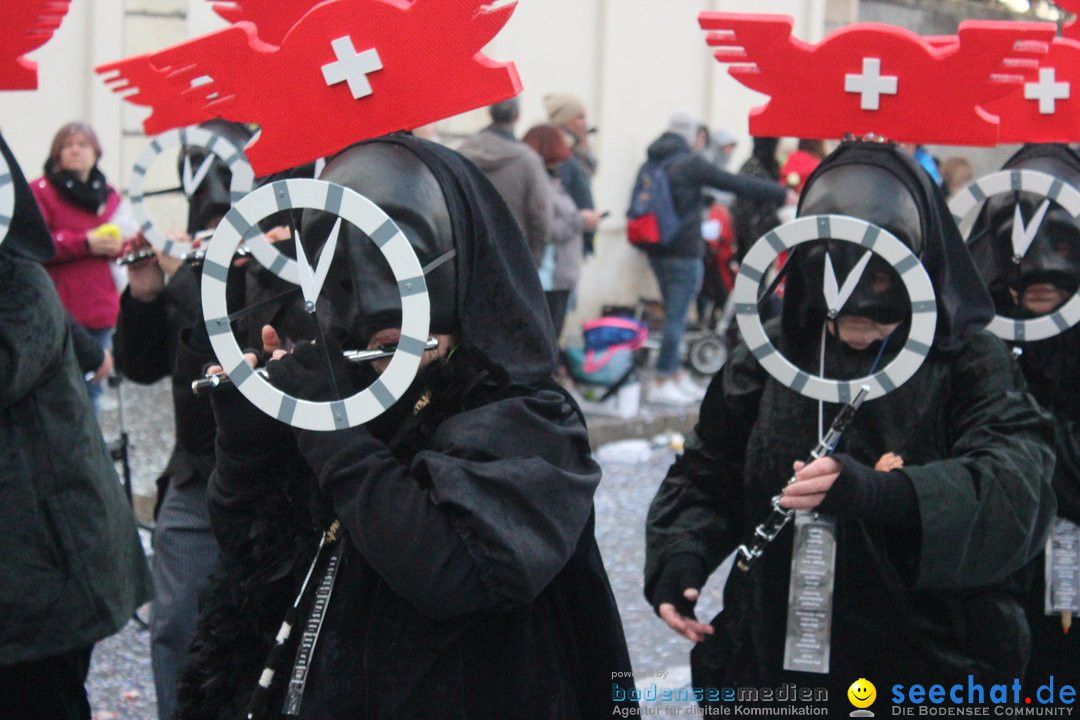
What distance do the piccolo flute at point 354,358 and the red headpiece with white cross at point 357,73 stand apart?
403mm

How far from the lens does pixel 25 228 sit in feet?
11.5

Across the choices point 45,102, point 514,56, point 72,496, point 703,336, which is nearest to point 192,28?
point 45,102

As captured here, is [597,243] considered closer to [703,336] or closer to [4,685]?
[703,336]

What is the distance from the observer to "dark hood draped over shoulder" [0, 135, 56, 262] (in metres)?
3.45

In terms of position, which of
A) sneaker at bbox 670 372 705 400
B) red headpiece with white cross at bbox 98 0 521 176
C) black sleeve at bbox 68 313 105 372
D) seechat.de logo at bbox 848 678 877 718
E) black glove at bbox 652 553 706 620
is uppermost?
red headpiece with white cross at bbox 98 0 521 176

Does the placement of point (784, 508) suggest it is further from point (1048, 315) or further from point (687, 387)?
point (687, 387)

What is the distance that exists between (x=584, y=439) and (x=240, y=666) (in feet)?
2.40

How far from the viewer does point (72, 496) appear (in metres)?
3.55

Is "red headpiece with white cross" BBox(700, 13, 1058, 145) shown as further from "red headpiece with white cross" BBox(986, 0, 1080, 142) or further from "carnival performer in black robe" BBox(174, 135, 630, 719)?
"carnival performer in black robe" BBox(174, 135, 630, 719)

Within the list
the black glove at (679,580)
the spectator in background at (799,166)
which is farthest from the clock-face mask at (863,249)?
the spectator in background at (799,166)

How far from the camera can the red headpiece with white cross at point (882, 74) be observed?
10.1 ft

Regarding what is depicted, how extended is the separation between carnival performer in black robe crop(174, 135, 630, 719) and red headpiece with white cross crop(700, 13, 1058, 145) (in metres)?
0.86

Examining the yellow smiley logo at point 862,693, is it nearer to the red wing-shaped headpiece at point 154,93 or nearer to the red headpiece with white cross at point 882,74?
the red headpiece with white cross at point 882,74

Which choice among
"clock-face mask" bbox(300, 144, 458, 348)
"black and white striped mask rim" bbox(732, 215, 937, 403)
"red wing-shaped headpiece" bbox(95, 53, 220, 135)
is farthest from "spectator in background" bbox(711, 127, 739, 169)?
"clock-face mask" bbox(300, 144, 458, 348)
